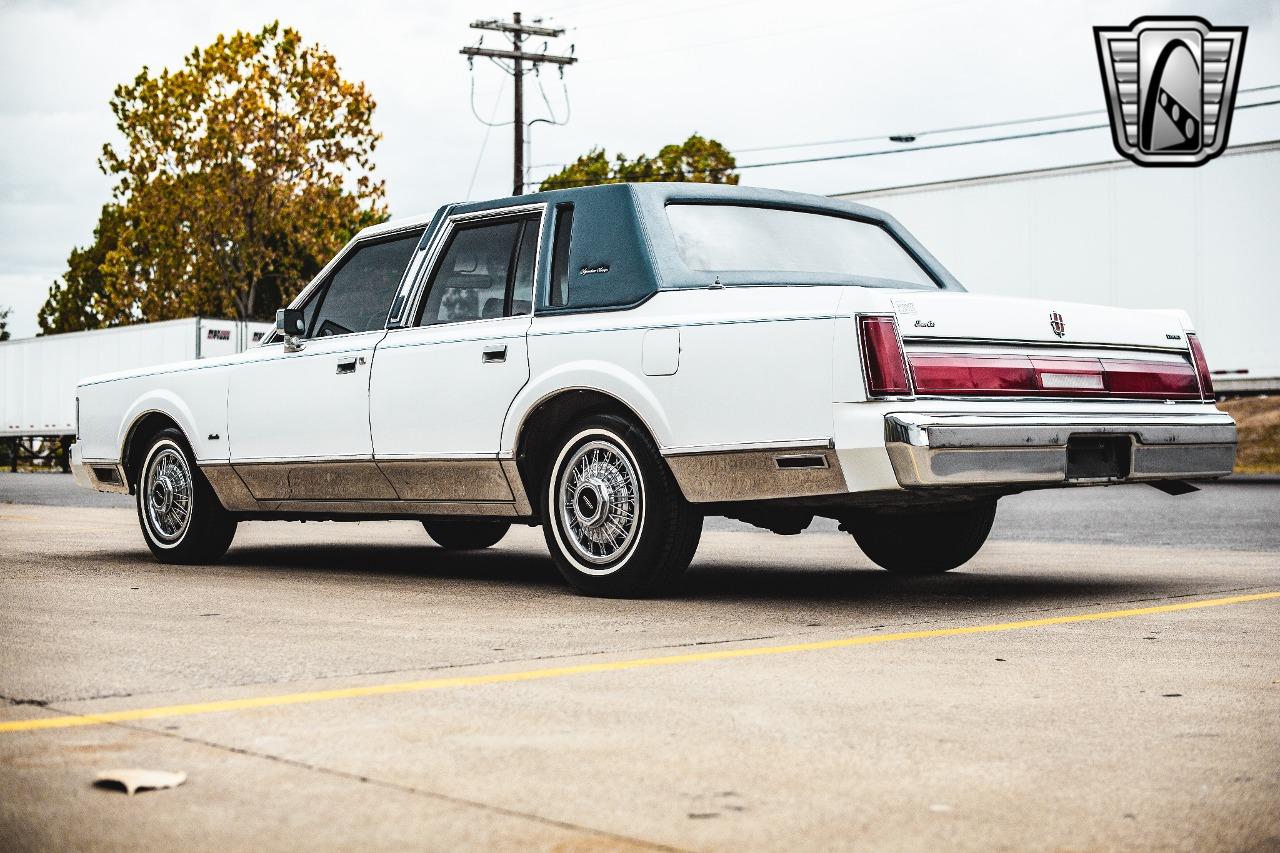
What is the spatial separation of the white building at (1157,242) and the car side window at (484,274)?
1620cm

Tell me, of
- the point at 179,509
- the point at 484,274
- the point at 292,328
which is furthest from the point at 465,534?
the point at 484,274

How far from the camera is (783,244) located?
7652mm

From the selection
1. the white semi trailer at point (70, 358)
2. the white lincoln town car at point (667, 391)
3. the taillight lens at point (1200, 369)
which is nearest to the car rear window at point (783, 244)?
the white lincoln town car at point (667, 391)

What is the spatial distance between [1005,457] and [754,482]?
3.20ft

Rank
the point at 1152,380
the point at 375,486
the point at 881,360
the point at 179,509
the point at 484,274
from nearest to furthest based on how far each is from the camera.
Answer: the point at 881,360, the point at 1152,380, the point at 484,274, the point at 375,486, the point at 179,509

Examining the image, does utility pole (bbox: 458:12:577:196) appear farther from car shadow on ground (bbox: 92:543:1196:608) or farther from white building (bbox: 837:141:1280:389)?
car shadow on ground (bbox: 92:543:1196:608)

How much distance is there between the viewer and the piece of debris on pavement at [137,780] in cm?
346

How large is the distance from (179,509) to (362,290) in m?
1.77

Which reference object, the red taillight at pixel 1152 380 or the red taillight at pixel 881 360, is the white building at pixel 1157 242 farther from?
the red taillight at pixel 881 360

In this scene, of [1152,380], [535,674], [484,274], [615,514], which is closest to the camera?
[535,674]

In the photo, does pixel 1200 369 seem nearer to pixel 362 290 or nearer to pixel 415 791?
pixel 362 290

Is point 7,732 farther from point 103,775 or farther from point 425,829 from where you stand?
point 425,829

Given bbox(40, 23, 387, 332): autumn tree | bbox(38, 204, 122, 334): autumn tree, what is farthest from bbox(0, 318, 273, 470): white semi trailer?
bbox(38, 204, 122, 334): autumn tree

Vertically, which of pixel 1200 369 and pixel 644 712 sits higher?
pixel 1200 369
